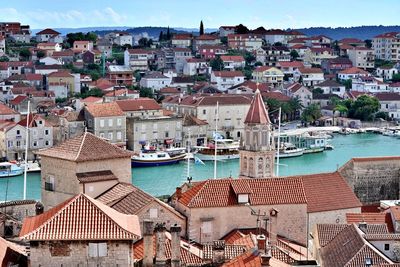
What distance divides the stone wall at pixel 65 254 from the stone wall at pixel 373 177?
15.7m

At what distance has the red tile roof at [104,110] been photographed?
43.5 metres

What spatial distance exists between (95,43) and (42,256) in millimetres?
72222

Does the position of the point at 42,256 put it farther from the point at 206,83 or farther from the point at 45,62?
the point at 45,62

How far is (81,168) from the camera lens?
57.7ft

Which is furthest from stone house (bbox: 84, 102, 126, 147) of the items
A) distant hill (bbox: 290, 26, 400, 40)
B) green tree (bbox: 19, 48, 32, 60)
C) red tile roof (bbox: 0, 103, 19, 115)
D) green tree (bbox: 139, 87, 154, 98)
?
distant hill (bbox: 290, 26, 400, 40)

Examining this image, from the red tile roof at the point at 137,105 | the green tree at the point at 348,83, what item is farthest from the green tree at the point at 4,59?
the green tree at the point at 348,83

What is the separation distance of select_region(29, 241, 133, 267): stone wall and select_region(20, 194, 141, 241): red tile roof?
0.10 metres

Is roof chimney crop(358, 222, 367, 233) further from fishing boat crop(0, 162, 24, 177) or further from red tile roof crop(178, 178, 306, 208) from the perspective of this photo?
fishing boat crop(0, 162, 24, 177)

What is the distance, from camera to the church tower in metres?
23.1

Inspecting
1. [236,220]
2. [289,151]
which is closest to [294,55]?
[289,151]

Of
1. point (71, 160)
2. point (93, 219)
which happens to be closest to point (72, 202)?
point (93, 219)

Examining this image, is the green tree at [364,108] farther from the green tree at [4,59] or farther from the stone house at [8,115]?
the green tree at [4,59]

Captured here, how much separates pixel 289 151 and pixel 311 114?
45.8 feet

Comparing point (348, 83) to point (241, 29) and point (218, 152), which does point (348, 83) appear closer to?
point (241, 29)
